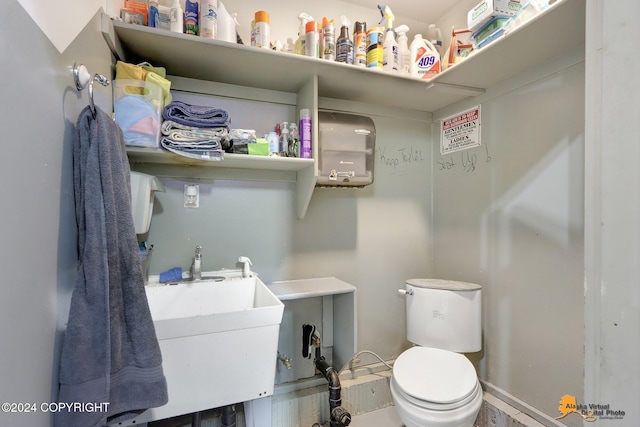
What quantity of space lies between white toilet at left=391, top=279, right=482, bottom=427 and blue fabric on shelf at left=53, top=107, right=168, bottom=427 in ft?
3.30

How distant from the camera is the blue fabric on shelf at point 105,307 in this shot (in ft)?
2.10

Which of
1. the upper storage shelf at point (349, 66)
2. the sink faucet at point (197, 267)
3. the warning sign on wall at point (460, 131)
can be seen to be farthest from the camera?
the warning sign on wall at point (460, 131)

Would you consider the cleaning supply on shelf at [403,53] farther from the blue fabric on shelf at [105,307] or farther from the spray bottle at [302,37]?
the blue fabric on shelf at [105,307]

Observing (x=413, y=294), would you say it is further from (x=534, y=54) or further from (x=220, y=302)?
(x=534, y=54)

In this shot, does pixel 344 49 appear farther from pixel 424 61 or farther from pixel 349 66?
pixel 424 61

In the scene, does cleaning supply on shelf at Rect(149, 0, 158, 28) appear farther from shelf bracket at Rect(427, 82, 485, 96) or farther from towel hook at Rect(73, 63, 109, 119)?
shelf bracket at Rect(427, 82, 485, 96)

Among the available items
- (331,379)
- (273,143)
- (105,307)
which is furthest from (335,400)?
(273,143)

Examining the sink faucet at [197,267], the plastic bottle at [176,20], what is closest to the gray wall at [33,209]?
the plastic bottle at [176,20]

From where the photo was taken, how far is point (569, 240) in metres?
1.25

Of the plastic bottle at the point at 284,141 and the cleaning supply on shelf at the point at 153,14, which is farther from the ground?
the cleaning supply on shelf at the point at 153,14

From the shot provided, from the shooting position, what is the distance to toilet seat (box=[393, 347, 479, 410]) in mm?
1195

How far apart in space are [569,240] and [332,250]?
113 cm

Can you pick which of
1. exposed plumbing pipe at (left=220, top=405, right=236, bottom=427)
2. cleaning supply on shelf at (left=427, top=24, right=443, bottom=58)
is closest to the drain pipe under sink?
exposed plumbing pipe at (left=220, top=405, right=236, bottom=427)

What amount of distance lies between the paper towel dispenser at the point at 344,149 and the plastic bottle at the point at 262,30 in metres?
0.44
